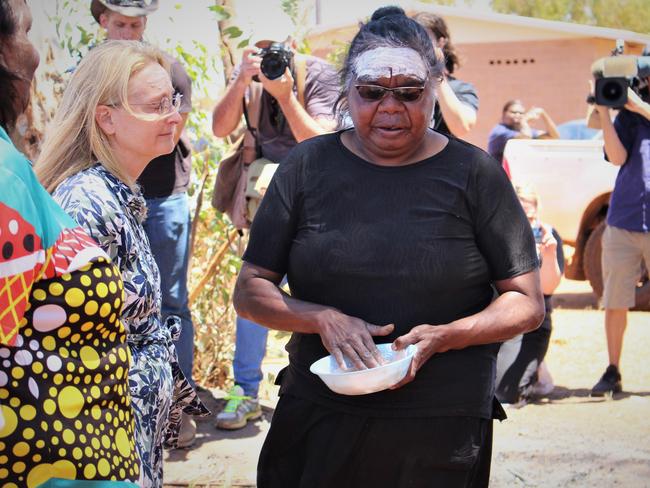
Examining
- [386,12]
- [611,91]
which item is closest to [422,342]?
[386,12]

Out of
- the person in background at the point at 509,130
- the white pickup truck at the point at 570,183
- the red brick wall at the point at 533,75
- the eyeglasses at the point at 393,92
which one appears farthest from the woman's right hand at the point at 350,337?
the red brick wall at the point at 533,75

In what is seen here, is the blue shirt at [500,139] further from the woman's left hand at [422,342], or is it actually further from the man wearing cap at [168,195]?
the woman's left hand at [422,342]

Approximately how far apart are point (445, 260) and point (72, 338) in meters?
1.15

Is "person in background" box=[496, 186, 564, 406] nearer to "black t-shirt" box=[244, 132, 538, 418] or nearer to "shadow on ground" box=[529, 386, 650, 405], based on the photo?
"shadow on ground" box=[529, 386, 650, 405]

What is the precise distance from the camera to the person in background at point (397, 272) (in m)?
2.68

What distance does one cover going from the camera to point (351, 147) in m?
2.84

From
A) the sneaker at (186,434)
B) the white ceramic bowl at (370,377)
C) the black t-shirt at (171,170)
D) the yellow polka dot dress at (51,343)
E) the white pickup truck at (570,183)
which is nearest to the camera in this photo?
the yellow polka dot dress at (51,343)

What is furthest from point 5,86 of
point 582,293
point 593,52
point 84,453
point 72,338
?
point 593,52

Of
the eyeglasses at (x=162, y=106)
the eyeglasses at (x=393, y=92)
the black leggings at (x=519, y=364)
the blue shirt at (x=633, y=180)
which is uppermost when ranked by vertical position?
the eyeglasses at (x=393, y=92)

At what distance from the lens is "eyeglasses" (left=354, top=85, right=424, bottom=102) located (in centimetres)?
276

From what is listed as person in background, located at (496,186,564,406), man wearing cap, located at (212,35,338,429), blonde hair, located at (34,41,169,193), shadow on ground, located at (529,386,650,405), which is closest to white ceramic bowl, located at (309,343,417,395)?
blonde hair, located at (34,41,169,193)

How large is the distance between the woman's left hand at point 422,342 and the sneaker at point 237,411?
2.77 m

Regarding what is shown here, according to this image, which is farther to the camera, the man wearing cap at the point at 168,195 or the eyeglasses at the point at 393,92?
the man wearing cap at the point at 168,195

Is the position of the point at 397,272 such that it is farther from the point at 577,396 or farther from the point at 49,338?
the point at 577,396
